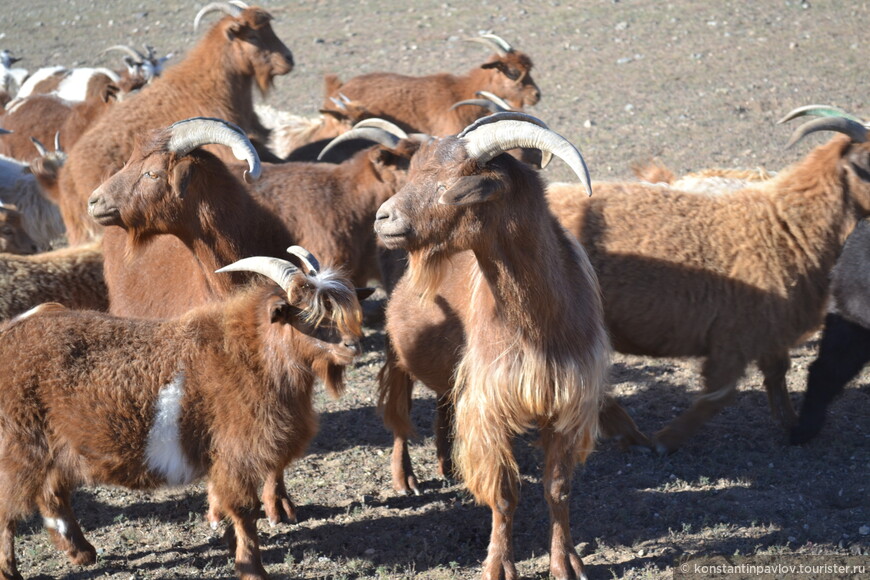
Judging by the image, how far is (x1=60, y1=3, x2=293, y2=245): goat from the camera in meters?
7.78

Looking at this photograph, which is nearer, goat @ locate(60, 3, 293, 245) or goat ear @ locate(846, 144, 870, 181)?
goat ear @ locate(846, 144, 870, 181)

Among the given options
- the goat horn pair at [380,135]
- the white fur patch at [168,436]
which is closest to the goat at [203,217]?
the goat horn pair at [380,135]

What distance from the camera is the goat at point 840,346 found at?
6172mm

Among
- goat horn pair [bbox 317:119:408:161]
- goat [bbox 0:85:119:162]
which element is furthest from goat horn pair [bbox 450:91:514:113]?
goat [bbox 0:85:119:162]

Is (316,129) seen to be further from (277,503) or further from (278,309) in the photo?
(278,309)

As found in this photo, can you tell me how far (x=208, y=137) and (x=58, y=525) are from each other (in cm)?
231

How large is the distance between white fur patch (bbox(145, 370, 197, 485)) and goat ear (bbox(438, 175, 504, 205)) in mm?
1726

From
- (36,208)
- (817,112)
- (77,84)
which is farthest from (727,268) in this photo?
(77,84)

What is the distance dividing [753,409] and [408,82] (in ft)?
18.3

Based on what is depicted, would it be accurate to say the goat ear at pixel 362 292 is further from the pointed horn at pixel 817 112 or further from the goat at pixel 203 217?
the pointed horn at pixel 817 112

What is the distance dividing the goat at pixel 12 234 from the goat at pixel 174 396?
142 inches

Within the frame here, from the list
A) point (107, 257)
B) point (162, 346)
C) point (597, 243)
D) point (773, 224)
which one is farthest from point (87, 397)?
point (773, 224)

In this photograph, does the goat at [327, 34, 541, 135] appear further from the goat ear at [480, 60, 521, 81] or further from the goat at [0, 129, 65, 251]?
the goat at [0, 129, 65, 251]

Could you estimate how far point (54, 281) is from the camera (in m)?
6.61
